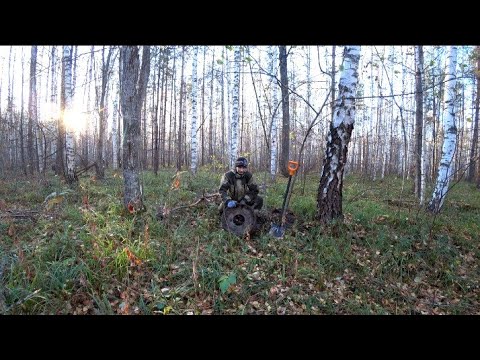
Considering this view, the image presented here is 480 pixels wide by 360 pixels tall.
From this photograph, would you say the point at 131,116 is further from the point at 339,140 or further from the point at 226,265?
the point at 339,140

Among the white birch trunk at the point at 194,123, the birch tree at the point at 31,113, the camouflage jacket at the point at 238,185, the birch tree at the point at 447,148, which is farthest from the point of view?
the birch tree at the point at 31,113

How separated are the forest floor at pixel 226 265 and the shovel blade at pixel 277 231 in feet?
0.49

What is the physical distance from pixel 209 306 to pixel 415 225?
16.6 ft

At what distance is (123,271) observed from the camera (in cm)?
402

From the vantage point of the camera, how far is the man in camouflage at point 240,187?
19.4 ft

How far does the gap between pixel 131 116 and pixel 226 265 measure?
375 centimetres

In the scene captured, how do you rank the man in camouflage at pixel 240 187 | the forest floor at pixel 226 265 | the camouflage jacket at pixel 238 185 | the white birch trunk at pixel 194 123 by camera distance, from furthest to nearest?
1. the white birch trunk at pixel 194 123
2. the camouflage jacket at pixel 238 185
3. the man in camouflage at pixel 240 187
4. the forest floor at pixel 226 265

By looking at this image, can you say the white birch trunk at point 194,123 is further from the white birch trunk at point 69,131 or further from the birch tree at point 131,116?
the birch tree at point 131,116

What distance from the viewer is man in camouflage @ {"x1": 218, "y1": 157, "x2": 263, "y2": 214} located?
5.92 m

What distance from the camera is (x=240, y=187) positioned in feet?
19.9

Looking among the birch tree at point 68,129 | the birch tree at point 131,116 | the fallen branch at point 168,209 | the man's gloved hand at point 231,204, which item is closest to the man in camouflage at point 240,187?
the man's gloved hand at point 231,204

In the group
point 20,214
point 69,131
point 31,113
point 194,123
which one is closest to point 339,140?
point 20,214
